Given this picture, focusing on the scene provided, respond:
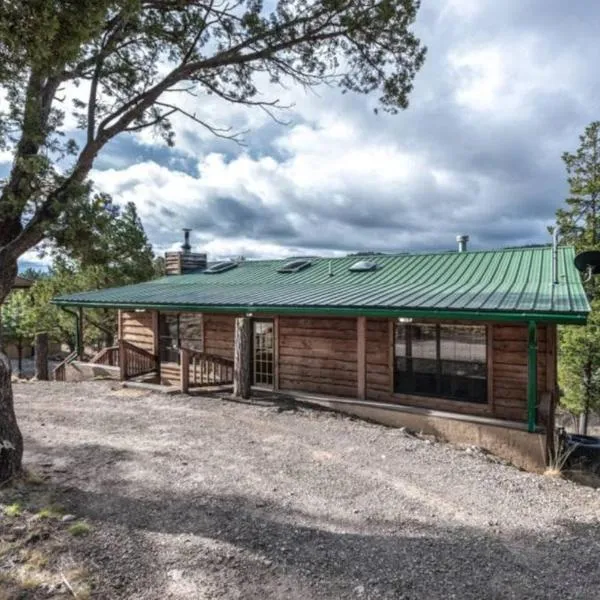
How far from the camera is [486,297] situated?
9227mm

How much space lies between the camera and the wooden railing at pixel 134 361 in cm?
1248

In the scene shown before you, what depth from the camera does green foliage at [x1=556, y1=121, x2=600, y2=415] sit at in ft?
53.7

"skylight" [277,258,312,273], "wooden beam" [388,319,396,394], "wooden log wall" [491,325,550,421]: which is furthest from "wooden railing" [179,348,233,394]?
"wooden log wall" [491,325,550,421]

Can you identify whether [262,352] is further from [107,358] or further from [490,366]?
[107,358]

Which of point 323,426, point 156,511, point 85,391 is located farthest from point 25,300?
point 156,511

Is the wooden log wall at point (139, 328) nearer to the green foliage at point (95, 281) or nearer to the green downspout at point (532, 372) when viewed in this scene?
the green foliage at point (95, 281)

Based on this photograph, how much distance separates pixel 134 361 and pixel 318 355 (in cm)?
537

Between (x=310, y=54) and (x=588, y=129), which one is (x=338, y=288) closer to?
(x=310, y=54)

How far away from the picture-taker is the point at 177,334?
14.2 metres

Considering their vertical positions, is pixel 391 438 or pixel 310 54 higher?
pixel 310 54

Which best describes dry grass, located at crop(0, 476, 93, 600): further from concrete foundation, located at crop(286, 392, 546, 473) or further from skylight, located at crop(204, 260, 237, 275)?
skylight, located at crop(204, 260, 237, 275)

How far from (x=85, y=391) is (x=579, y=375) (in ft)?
53.4

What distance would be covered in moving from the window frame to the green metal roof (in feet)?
1.85

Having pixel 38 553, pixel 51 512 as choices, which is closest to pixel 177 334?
pixel 51 512
